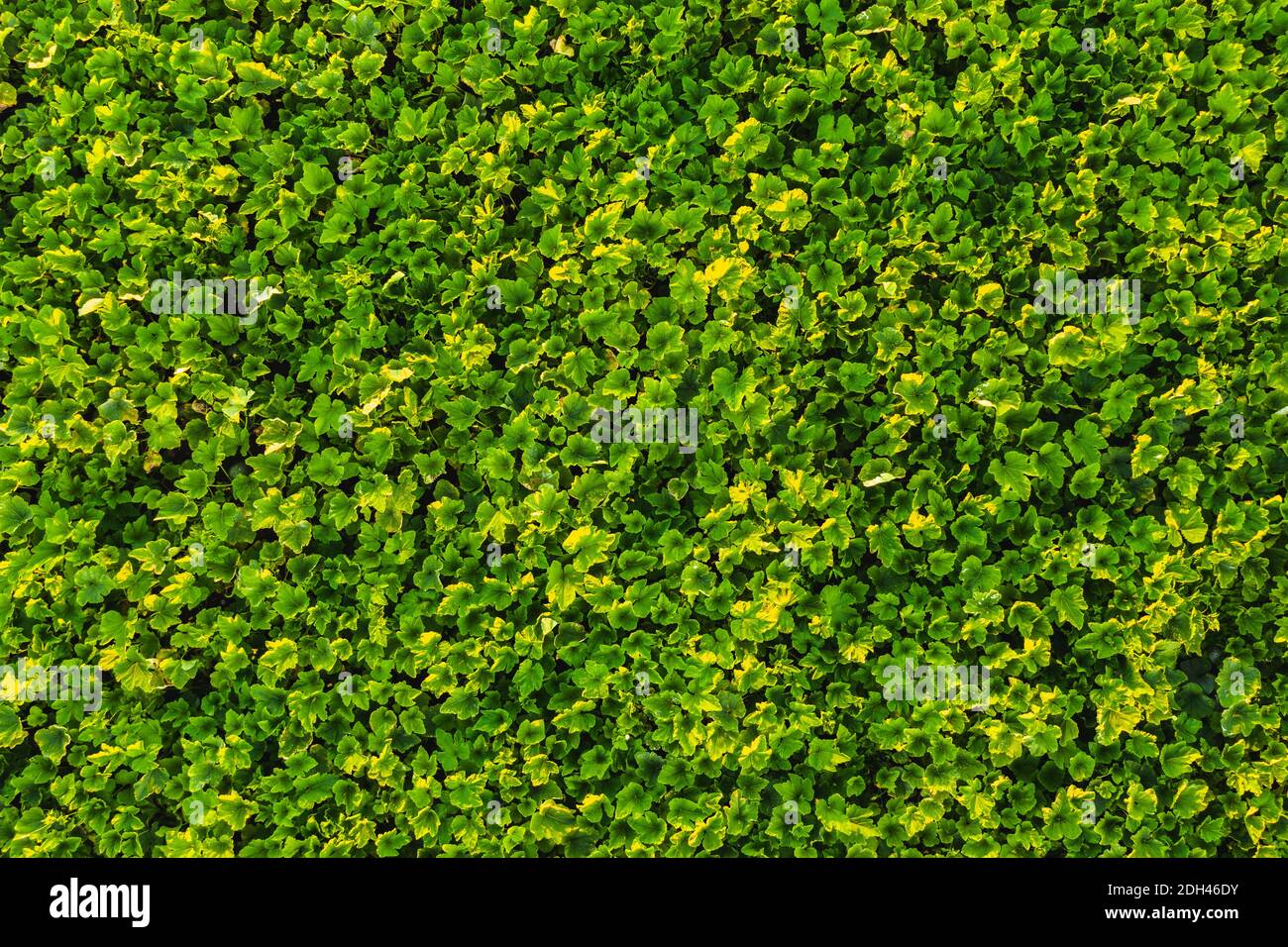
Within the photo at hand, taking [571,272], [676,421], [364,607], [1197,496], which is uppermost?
[571,272]

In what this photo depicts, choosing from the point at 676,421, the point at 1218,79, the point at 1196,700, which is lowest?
the point at 1196,700

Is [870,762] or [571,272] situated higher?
[571,272]

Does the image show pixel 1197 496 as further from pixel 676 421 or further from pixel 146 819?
pixel 146 819

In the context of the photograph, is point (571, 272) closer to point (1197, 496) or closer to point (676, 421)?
point (676, 421)

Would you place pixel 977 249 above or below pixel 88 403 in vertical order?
above

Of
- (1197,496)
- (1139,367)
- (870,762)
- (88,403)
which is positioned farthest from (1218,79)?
(88,403)

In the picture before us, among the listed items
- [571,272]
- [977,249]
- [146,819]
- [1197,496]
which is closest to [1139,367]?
[1197,496]
